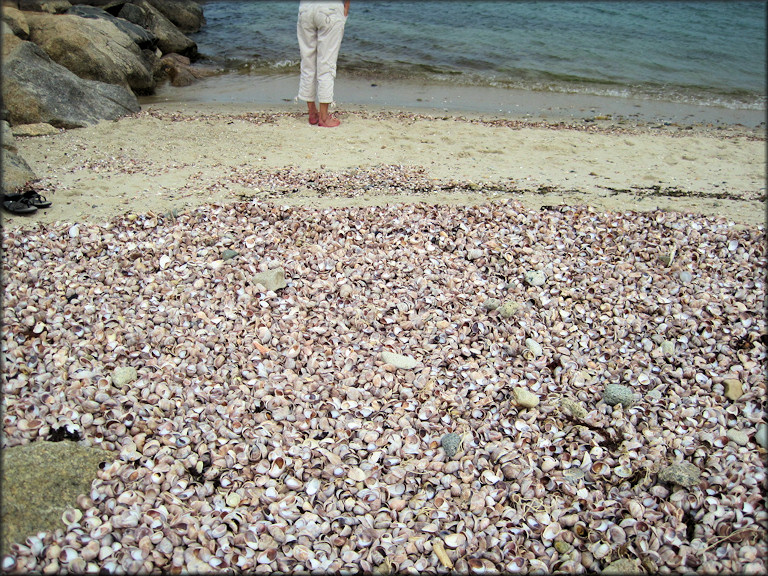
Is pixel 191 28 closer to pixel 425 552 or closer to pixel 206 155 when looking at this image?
pixel 206 155

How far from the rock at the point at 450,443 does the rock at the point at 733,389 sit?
1.77 m

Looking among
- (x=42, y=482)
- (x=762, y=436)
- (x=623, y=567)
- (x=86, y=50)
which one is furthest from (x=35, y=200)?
(x=86, y=50)

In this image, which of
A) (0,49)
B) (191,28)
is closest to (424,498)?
(0,49)

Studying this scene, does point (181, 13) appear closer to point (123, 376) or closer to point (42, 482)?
point (123, 376)

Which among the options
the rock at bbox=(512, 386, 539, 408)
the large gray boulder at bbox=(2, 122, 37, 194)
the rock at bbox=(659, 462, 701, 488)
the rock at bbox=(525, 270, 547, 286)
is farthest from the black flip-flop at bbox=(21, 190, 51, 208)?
the rock at bbox=(659, 462, 701, 488)

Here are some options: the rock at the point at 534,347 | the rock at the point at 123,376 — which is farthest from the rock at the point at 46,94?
the rock at the point at 534,347

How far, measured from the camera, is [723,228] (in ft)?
16.4

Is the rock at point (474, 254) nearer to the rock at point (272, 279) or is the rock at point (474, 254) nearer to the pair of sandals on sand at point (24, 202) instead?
the rock at point (272, 279)

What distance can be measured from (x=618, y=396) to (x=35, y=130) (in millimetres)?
7659

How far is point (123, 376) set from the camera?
10.3ft

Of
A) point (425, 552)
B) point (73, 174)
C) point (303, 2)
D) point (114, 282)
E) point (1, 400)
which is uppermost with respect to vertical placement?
point (303, 2)

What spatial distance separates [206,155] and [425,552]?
5.67 metres

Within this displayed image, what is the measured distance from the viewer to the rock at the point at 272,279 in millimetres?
3906

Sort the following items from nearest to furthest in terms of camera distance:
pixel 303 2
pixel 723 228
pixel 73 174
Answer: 1. pixel 723 228
2. pixel 73 174
3. pixel 303 2
